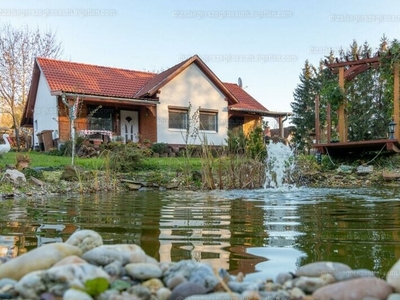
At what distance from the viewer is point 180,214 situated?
11.5 feet

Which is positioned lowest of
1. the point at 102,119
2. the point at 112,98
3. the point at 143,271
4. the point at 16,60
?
the point at 143,271

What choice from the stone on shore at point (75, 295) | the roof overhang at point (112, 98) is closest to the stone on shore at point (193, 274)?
the stone on shore at point (75, 295)

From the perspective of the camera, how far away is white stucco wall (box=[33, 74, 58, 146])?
15.5 meters

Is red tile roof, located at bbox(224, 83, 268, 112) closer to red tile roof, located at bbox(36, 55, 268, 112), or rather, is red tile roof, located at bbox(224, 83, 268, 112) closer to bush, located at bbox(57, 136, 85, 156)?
red tile roof, located at bbox(36, 55, 268, 112)

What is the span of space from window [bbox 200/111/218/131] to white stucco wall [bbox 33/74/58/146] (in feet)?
21.4

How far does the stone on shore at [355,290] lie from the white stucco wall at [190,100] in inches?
586

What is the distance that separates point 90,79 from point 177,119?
13.9 ft

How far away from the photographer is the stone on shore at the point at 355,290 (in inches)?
45.4

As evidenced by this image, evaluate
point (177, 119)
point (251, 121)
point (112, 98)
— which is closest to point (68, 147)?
point (112, 98)

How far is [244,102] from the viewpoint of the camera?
1961 centimetres

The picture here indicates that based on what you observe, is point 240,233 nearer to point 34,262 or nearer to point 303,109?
point 34,262

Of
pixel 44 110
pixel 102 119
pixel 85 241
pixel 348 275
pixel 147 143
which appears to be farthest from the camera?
pixel 44 110

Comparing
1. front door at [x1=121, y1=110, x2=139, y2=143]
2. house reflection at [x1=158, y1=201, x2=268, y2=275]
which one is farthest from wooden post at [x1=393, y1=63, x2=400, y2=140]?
front door at [x1=121, y1=110, x2=139, y2=143]

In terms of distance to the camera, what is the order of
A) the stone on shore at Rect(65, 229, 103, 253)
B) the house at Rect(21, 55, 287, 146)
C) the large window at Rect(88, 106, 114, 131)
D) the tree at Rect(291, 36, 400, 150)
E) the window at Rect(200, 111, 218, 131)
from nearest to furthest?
the stone on shore at Rect(65, 229, 103, 253)
the house at Rect(21, 55, 287, 146)
the large window at Rect(88, 106, 114, 131)
the window at Rect(200, 111, 218, 131)
the tree at Rect(291, 36, 400, 150)
